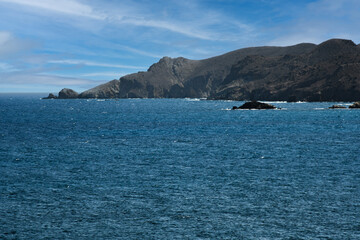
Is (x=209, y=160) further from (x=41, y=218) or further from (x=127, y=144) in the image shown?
(x=41, y=218)

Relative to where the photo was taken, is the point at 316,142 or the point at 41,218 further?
the point at 316,142

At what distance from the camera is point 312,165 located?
3925 cm

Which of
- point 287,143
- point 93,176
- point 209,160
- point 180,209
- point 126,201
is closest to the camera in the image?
point 180,209

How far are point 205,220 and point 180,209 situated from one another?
→ 8.51ft

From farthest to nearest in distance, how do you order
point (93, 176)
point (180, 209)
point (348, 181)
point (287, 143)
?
point (287, 143), point (93, 176), point (348, 181), point (180, 209)

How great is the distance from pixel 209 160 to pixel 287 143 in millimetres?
20010

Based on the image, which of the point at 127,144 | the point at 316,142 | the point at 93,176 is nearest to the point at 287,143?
the point at 316,142

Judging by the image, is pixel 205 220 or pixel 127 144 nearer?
pixel 205 220

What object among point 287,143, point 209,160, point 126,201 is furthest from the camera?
point 287,143

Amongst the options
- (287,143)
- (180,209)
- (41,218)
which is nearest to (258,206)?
(180,209)

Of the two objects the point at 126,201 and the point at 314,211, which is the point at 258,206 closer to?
the point at 314,211

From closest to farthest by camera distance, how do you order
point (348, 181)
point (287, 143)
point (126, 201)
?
point (126, 201)
point (348, 181)
point (287, 143)

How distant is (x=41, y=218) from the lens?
23.0m

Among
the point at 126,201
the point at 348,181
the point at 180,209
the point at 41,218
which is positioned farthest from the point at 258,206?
the point at 41,218
